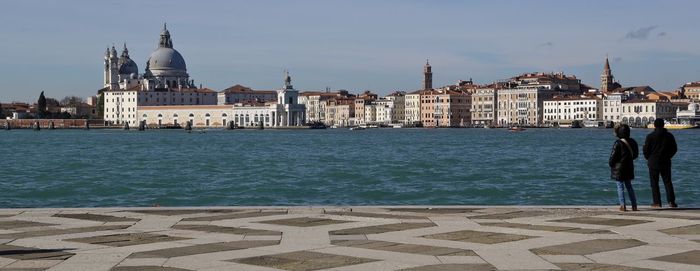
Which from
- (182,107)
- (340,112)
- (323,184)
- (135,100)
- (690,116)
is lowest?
(323,184)

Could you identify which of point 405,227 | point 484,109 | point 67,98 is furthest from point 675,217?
point 67,98

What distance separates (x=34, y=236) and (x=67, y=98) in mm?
160626

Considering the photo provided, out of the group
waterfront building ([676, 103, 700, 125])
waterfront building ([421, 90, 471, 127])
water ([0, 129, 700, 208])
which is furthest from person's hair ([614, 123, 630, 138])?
waterfront building ([421, 90, 471, 127])

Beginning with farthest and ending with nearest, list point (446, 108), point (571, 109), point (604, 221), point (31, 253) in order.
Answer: point (446, 108) → point (571, 109) → point (604, 221) → point (31, 253)

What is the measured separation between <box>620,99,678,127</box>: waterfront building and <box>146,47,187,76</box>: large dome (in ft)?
170

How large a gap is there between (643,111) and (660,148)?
346 feet

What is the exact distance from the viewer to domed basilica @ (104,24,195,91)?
399ft

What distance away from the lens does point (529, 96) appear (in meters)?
115

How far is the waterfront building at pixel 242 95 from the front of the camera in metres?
132

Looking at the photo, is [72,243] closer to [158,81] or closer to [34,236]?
[34,236]

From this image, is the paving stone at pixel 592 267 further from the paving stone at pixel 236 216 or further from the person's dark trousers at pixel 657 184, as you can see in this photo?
the person's dark trousers at pixel 657 184

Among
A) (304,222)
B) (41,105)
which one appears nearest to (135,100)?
(41,105)

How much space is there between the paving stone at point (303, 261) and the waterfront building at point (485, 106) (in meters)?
115

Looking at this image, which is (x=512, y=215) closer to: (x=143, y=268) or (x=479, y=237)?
(x=479, y=237)
